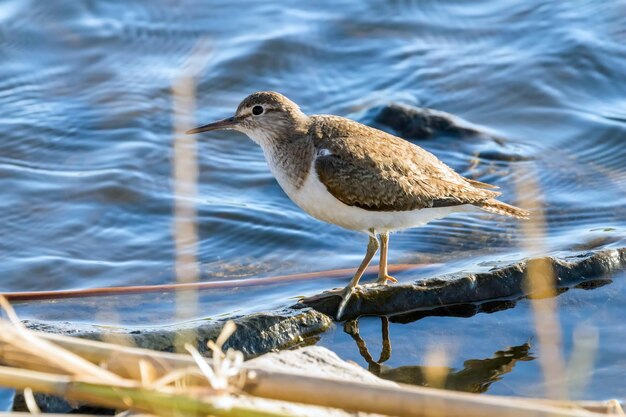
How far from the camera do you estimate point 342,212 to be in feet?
21.0

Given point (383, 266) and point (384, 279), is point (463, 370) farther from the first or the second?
point (383, 266)

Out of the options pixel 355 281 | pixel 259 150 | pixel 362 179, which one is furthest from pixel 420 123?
pixel 355 281

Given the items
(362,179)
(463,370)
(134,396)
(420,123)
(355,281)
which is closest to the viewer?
(134,396)

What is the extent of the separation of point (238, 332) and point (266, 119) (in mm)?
2175

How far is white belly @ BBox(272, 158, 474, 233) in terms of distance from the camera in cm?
638

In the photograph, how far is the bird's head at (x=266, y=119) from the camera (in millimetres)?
6852

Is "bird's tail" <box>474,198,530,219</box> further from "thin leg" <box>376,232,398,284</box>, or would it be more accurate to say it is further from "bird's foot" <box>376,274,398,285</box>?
"bird's foot" <box>376,274,398,285</box>

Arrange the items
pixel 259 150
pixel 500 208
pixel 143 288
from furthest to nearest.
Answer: pixel 259 150 < pixel 500 208 < pixel 143 288

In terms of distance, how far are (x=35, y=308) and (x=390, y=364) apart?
257cm

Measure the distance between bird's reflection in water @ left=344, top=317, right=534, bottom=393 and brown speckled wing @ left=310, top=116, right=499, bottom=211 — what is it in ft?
4.11

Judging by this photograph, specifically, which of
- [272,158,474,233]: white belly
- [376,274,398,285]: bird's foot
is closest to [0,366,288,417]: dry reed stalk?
[272,158,474,233]: white belly

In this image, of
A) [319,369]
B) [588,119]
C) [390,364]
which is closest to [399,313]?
[390,364]

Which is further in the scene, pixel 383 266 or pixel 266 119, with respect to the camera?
pixel 266 119

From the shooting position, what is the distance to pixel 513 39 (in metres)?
11.2
